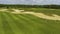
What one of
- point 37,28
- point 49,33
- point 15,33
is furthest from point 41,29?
point 15,33

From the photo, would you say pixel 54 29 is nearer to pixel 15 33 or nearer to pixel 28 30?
pixel 28 30

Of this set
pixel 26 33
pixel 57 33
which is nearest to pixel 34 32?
pixel 26 33

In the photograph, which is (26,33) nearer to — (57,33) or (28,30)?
(28,30)

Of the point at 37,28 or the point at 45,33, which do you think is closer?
the point at 45,33

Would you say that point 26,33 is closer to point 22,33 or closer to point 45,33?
point 22,33

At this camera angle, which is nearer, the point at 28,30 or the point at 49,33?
the point at 49,33

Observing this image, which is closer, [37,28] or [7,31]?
[7,31]

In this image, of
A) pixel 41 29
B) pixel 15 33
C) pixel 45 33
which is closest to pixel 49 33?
pixel 45 33
